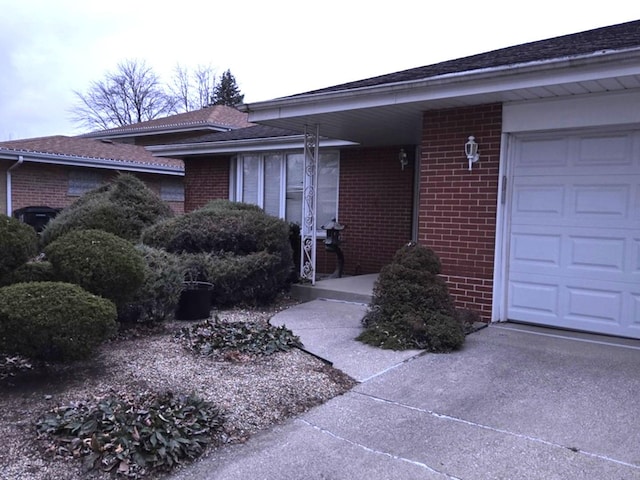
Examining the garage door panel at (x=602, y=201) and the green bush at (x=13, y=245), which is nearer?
the green bush at (x=13, y=245)

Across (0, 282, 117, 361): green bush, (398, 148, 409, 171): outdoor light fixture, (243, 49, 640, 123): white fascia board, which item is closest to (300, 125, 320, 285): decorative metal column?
(243, 49, 640, 123): white fascia board

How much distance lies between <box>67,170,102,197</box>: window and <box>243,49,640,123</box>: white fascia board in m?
12.7

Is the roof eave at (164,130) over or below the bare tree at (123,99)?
below

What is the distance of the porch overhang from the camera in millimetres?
5004

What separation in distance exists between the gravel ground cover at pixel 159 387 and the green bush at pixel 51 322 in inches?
13.2

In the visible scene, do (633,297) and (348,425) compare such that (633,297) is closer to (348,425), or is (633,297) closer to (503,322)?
(503,322)

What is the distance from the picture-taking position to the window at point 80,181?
18.1m

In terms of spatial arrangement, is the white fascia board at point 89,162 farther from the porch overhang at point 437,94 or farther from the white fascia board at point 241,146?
the porch overhang at point 437,94

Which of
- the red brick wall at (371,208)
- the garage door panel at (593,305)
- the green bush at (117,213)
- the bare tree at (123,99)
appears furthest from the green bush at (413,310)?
the bare tree at (123,99)

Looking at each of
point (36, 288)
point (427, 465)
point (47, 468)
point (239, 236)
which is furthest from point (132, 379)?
point (239, 236)

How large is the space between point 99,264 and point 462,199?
4.20 meters

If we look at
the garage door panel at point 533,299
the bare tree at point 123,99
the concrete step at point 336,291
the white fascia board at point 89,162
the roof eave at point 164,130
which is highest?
the bare tree at point 123,99

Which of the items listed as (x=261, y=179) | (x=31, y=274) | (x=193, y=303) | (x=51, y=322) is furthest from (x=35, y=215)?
(x=51, y=322)

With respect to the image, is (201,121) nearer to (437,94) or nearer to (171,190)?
(171,190)
